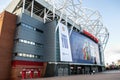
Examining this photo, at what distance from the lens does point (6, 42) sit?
39.4m

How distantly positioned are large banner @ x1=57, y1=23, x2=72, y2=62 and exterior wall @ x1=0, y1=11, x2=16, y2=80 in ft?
50.3

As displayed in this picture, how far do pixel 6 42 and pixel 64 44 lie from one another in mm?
19286

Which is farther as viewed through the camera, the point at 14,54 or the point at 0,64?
the point at 14,54

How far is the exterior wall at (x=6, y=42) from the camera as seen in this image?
37500mm

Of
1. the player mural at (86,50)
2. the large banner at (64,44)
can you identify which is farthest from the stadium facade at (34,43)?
the player mural at (86,50)

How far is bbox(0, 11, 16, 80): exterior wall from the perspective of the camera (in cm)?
3750

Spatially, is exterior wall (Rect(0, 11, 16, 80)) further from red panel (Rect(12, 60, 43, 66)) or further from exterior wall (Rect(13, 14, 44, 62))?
red panel (Rect(12, 60, 43, 66))

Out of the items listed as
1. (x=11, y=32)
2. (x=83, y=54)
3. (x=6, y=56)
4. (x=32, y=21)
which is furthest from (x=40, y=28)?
(x=83, y=54)

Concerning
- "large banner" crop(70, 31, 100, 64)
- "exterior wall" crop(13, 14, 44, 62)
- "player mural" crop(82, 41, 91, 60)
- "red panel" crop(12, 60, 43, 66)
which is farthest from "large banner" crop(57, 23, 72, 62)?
"player mural" crop(82, 41, 91, 60)

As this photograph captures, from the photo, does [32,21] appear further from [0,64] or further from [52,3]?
[0,64]

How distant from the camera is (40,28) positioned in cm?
4956

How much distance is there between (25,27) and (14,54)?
824 cm

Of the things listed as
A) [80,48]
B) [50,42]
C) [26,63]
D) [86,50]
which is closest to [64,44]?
[50,42]

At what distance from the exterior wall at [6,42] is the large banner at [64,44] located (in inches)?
604
